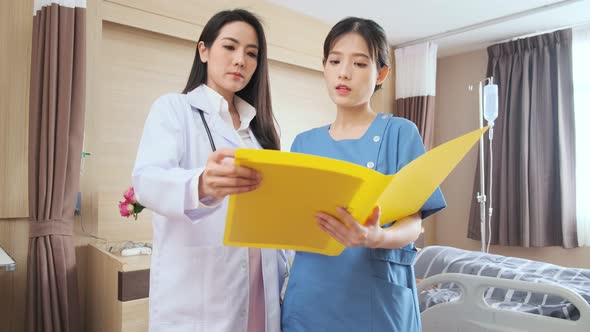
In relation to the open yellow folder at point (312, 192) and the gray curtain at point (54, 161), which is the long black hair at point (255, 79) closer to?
the open yellow folder at point (312, 192)

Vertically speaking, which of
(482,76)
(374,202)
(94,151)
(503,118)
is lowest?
(374,202)

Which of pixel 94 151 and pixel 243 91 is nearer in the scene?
pixel 243 91

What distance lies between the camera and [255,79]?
1.18m

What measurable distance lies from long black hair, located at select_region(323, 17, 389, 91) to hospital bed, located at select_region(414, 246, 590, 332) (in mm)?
981

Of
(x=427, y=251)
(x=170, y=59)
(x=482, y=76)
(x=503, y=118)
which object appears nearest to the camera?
(x=427, y=251)

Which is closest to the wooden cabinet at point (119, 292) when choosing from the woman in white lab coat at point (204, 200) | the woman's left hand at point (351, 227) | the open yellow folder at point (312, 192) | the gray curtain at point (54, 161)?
the gray curtain at point (54, 161)

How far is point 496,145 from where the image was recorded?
4.06 m

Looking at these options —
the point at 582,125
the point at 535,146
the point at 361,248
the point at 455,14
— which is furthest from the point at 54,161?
the point at 582,125

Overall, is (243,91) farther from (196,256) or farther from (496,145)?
(496,145)

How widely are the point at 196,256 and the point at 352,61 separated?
0.54 meters

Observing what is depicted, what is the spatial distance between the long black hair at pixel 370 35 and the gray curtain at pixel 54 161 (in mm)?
1672

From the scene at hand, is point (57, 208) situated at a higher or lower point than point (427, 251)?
higher

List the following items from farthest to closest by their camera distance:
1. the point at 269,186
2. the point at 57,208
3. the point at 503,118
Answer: the point at 503,118 < the point at 57,208 < the point at 269,186

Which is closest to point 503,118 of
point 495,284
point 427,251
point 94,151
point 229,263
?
point 427,251
